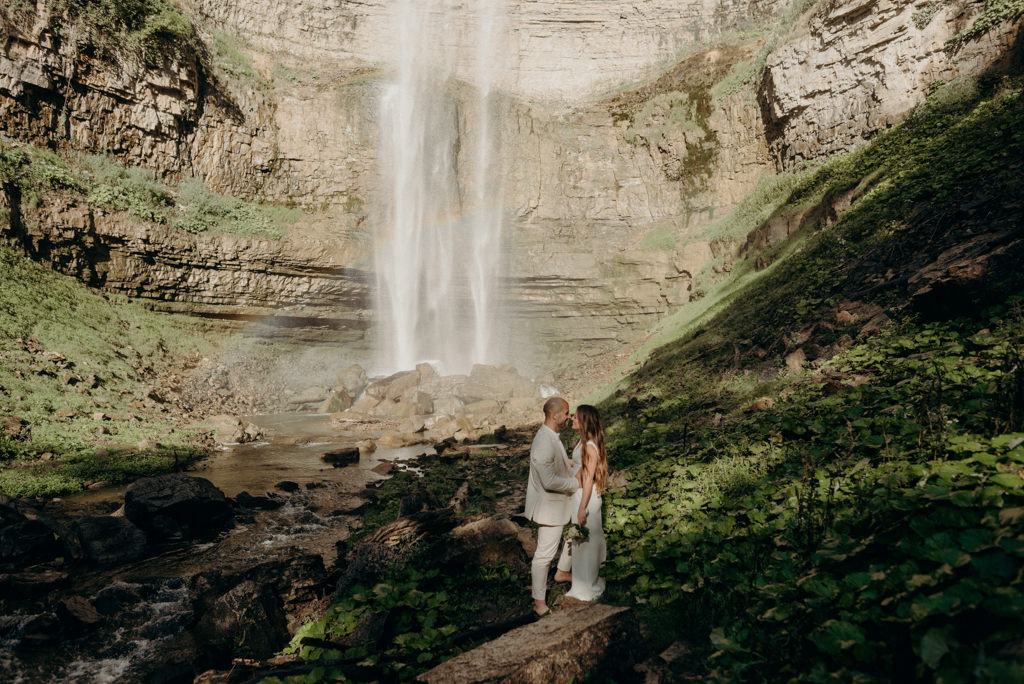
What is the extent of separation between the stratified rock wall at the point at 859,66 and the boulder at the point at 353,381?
23.3 metres

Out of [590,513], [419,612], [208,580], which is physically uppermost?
[590,513]

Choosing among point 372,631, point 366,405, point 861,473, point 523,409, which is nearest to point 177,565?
point 372,631

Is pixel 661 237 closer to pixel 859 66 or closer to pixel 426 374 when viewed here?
pixel 859 66

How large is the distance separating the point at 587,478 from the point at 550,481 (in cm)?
34

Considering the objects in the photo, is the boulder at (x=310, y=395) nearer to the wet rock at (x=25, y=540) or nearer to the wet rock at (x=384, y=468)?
the wet rock at (x=384, y=468)

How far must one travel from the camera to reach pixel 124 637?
5215mm

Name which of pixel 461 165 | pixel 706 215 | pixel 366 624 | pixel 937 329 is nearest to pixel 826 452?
pixel 937 329

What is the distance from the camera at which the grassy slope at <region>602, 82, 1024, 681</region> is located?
2.00 m

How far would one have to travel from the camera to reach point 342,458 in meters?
12.9

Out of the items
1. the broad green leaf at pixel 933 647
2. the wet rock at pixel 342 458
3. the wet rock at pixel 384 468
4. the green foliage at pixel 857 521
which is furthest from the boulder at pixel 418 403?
the broad green leaf at pixel 933 647

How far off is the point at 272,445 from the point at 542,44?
112 feet

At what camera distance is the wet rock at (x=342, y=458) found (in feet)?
41.9

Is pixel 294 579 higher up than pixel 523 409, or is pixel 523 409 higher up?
pixel 294 579

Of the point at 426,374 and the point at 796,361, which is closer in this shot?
the point at 796,361
